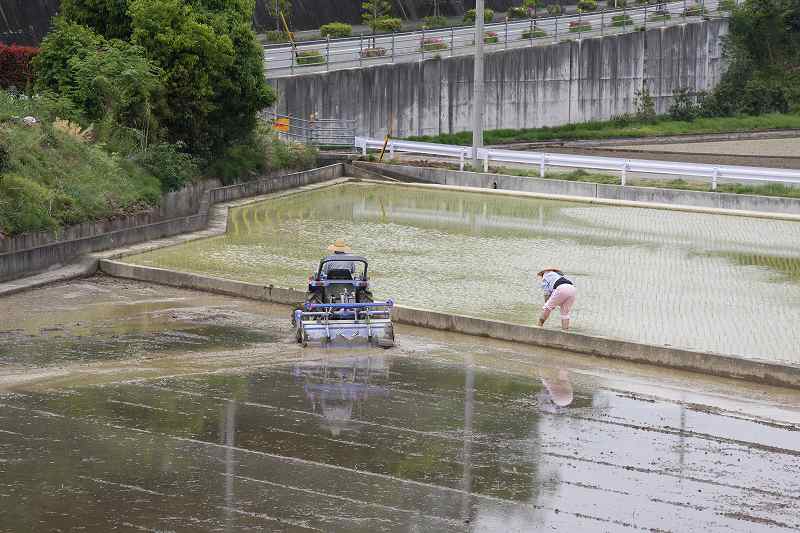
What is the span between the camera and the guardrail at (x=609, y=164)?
34.4 meters

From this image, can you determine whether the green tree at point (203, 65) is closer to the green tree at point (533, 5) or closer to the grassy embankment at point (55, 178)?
the grassy embankment at point (55, 178)

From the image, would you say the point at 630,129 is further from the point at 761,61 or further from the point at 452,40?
the point at 761,61

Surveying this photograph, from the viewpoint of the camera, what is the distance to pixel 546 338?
18.7 meters

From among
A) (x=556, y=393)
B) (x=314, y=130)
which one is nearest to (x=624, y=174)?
(x=314, y=130)

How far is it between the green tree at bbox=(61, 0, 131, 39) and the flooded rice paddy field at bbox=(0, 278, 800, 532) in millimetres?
14082

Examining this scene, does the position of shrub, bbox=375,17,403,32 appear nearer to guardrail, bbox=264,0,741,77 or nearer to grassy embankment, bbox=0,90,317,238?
guardrail, bbox=264,0,741,77

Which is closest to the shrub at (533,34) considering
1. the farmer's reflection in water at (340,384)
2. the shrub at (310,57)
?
the shrub at (310,57)

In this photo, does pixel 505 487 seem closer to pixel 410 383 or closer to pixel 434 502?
pixel 434 502

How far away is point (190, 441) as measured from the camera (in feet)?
44.8

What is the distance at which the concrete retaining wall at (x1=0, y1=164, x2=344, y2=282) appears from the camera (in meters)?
22.6

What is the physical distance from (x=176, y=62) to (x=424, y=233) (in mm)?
7917

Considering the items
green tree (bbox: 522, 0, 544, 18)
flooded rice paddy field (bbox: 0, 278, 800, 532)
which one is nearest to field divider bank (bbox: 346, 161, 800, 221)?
flooded rice paddy field (bbox: 0, 278, 800, 532)

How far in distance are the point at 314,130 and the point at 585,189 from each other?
11053mm

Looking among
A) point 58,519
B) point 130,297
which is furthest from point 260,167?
point 58,519
